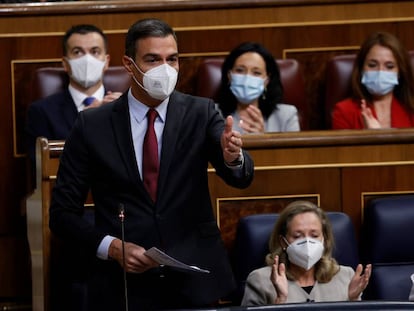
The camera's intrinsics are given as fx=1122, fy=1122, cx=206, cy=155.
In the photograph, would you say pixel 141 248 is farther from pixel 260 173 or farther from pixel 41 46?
pixel 41 46

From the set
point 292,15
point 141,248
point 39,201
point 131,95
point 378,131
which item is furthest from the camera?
point 292,15

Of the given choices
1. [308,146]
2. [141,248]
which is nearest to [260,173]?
[308,146]

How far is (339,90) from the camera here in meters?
2.54

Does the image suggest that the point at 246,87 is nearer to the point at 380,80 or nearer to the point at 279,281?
the point at 380,80

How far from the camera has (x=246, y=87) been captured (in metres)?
2.38

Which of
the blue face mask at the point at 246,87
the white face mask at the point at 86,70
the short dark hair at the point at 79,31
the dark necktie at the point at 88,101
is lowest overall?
the dark necktie at the point at 88,101

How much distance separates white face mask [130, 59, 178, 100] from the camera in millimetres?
1573

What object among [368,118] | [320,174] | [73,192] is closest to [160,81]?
[73,192]

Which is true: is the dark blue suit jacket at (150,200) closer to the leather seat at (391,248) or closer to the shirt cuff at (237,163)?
the shirt cuff at (237,163)

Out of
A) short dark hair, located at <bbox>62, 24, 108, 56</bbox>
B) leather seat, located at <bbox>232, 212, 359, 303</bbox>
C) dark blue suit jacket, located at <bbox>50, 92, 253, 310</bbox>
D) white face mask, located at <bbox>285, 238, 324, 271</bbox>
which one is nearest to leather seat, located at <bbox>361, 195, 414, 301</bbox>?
leather seat, located at <bbox>232, 212, 359, 303</bbox>

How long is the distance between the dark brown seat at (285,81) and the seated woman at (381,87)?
0.11 metres

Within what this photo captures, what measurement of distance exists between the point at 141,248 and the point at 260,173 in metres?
0.52

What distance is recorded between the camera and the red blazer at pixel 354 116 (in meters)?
2.42

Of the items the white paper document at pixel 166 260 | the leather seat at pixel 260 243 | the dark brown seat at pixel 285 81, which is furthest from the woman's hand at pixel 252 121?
the white paper document at pixel 166 260
